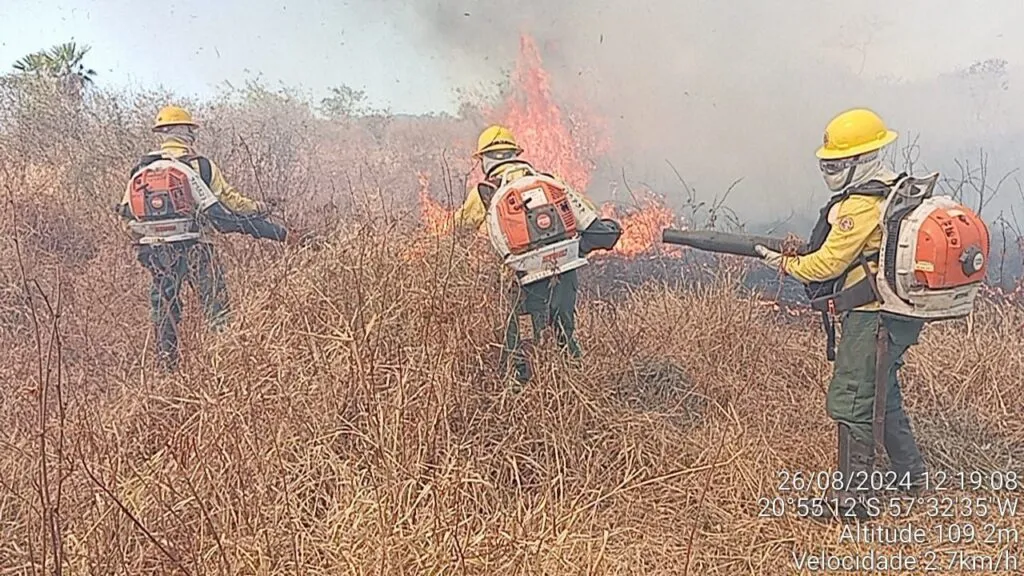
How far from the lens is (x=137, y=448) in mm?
3305

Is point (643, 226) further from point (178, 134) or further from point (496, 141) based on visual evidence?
point (178, 134)

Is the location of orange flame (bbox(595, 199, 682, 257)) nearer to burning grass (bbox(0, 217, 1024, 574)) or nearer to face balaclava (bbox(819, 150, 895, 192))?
burning grass (bbox(0, 217, 1024, 574))

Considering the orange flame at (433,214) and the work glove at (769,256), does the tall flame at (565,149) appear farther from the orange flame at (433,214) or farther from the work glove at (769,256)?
the work glove at (769,256)

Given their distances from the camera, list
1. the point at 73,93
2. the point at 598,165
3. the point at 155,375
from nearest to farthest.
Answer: the point at 155,375, the point at 598,165, the point at 73,93

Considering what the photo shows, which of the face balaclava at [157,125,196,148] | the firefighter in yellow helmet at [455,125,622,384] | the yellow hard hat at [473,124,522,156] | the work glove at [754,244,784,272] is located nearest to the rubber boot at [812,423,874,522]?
the work glove at [754,244,784,272]

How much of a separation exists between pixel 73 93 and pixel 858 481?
11.1 m

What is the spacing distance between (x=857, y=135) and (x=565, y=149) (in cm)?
510

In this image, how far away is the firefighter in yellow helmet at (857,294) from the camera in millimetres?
2943

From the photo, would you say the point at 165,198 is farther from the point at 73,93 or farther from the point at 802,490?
the point at 73,93

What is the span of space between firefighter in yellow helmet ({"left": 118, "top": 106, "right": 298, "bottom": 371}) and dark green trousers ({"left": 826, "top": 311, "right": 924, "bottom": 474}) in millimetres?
3322

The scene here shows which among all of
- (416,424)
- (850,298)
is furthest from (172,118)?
(850,298)

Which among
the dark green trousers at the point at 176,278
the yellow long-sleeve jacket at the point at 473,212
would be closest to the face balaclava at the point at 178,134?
the dark green trousers at the point at 176,278

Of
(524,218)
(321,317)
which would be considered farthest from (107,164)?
(524,218)

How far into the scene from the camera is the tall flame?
729cm
